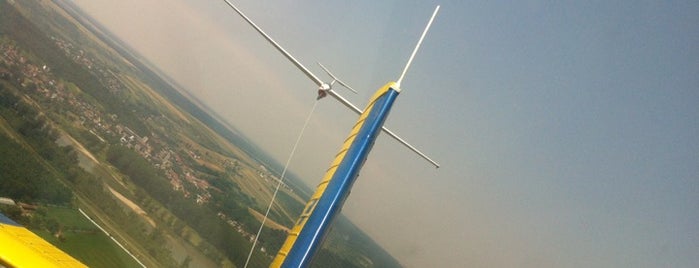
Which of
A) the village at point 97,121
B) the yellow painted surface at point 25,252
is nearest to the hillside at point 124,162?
the village at point 97,121

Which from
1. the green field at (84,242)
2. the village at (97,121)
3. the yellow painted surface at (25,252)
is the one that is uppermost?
the village at (97,121)

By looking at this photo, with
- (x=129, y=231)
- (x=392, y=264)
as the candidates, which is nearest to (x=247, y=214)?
(x=129, y=231)

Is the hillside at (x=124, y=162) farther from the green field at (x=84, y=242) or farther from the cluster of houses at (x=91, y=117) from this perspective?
the green field at (x=84, y=242)

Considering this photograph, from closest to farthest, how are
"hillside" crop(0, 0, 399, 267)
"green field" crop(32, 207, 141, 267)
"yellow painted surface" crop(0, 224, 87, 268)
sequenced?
"yellow painted surface" crop(0, 224, 87, 268) → "green field" crop(32, 207, 141, 267) → "hillside" crop(0, 0, 399, 267)

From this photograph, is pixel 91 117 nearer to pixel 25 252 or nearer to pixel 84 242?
pixel 84 242

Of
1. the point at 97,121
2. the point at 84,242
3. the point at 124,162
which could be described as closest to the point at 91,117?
the point at 97,121

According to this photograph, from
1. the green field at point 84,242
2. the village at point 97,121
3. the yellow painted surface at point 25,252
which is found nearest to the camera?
the yellow painted surface at point 25,252

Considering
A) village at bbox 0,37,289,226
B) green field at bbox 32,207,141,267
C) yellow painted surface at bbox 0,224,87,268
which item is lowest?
green field at bbox 32,207,141,267

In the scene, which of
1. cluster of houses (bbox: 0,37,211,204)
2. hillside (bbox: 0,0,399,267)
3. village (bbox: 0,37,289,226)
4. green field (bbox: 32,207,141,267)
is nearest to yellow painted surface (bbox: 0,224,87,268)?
green field (bbox: 32,207,141,267)

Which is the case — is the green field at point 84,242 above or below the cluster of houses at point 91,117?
below

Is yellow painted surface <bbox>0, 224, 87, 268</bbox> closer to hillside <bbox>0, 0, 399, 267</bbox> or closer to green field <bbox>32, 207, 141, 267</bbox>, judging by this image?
green field <bbox>32, 207, 141, 267</bbox>

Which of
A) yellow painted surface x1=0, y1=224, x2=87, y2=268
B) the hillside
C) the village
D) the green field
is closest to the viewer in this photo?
yellow painted surface x1=0, y1=224, x2=87, y2=268
